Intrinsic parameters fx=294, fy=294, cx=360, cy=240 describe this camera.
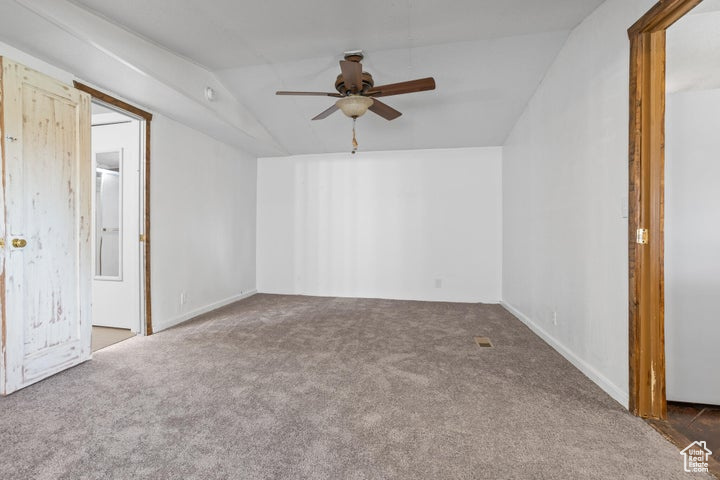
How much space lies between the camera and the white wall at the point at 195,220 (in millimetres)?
3354

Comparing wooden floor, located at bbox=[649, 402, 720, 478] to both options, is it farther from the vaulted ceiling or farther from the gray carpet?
the vaulted ceiling

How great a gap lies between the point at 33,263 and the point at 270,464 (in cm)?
232

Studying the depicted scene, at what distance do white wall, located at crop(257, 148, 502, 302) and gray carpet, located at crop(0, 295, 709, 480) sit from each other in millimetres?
2036

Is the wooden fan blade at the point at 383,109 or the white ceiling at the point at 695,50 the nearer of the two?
the white ceiling at the point at 695,50

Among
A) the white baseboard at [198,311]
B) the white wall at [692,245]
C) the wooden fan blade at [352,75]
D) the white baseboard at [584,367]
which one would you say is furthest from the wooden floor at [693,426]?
the white baseboard at [198,311]

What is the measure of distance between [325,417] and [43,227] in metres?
2.53

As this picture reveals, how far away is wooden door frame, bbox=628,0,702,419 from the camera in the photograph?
5.59 ft

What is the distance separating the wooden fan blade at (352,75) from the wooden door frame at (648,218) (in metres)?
1.76

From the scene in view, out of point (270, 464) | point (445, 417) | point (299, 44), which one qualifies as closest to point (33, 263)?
point (270, 464)

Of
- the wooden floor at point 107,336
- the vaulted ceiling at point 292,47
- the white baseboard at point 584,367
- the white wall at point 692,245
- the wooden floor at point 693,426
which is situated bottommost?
the wooden floor at point 693,426

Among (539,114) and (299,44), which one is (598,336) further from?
(299,44)

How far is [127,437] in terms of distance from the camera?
5.16 feet

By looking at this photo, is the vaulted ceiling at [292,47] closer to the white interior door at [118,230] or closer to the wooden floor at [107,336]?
the white interior door at [118,230]

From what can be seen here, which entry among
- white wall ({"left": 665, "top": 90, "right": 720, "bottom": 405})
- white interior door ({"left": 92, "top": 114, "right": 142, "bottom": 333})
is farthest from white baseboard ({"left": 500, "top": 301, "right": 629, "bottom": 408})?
white interior door ({"left": 92, "top": 114, "right": 142, "bottom": 333})
